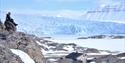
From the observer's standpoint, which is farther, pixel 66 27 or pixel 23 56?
pixel 66 27

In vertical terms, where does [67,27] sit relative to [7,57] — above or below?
below

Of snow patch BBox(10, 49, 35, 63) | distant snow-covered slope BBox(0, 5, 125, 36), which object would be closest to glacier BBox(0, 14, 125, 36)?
distant snow-covered slope BBox(0, 5, 125, 36)

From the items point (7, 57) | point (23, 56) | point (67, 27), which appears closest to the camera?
point (7, 57)

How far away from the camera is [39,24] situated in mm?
136875

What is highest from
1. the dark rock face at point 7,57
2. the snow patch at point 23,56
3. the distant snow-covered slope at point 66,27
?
the dark rock face at point 7,57

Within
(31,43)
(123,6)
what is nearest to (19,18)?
(123,6)

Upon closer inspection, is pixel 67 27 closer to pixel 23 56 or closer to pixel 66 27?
pixel 66 27

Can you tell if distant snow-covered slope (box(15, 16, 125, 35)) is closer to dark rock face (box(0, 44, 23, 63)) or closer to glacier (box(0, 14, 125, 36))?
glacier (box(0, 14, 125, 36))

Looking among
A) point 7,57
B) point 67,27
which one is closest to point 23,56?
point 7,57

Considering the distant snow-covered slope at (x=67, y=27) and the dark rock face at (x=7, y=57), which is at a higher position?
the dark rock face at (x=7, y=57)

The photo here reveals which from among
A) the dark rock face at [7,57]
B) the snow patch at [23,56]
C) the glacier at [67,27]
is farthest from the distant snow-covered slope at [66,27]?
the dark rock face at [7,57]

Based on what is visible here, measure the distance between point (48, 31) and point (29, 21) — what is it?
923 cm

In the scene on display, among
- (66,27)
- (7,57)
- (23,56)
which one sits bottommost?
(66,27)

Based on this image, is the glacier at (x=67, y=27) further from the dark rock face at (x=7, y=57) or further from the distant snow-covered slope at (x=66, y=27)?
the dark rock face at (x=7, y=57)
